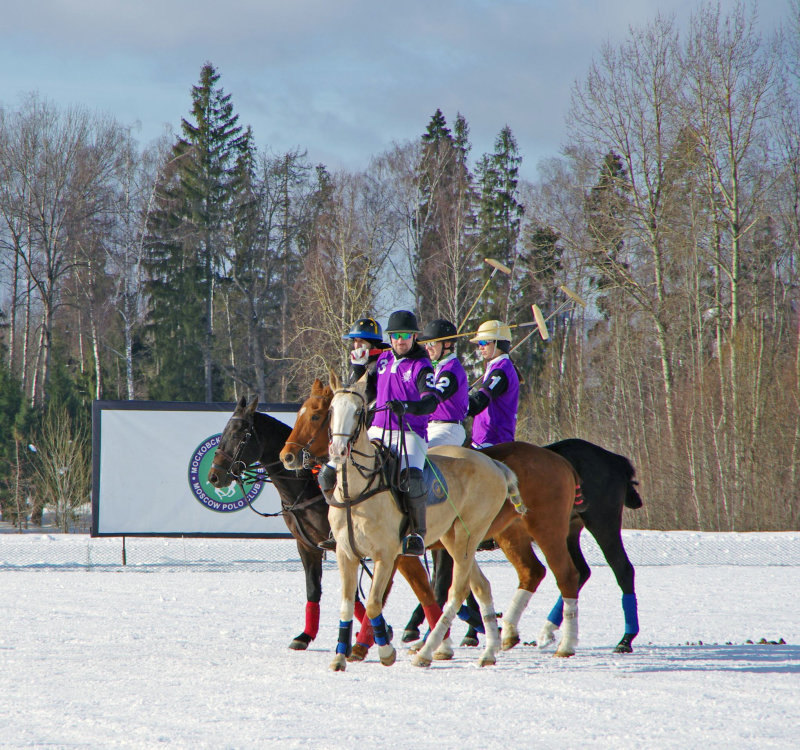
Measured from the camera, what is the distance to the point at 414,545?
6.21m

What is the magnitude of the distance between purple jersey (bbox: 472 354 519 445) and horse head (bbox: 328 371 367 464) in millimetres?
1966

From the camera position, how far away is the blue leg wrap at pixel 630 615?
7.23 m

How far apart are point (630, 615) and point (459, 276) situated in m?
25.2

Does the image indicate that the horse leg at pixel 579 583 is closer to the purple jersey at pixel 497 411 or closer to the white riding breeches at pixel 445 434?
the purple jersey at pixel 497 411

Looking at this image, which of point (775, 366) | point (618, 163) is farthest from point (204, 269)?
point (775, 366)

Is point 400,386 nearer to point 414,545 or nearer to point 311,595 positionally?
point 414,545

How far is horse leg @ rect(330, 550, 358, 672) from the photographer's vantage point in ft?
20.4

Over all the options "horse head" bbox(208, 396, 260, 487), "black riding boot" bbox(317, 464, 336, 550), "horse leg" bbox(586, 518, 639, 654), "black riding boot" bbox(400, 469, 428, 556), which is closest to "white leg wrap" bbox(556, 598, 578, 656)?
"horse leg" bbox(586, 518, 639, 654)

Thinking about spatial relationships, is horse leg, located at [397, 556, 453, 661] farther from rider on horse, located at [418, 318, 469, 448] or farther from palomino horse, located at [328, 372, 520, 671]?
rider on horse, located at [418, 318, 469, 448]

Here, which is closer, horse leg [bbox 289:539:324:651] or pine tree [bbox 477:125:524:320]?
horse leg [bbox 289:539:324:651]

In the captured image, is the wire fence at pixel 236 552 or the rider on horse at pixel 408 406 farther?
the wire fence at pixel 236 552

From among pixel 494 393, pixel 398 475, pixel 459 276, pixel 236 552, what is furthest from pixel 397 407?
pixel 459 276

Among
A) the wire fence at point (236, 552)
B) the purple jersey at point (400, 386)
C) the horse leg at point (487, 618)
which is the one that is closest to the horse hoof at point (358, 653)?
the horse leg at point (487, 618)

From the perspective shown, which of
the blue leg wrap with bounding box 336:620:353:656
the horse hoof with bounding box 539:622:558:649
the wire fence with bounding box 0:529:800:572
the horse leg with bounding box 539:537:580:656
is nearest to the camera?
the blue leg wrap with bounding box 336:620:353:656
